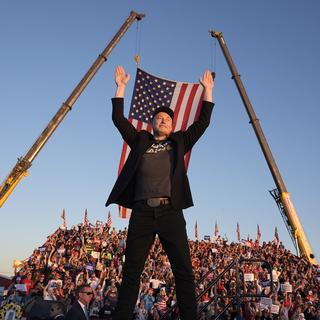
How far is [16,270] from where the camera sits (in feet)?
52.9

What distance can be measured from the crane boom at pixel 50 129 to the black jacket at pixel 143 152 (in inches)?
443

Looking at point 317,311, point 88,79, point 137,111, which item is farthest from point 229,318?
point 88,79

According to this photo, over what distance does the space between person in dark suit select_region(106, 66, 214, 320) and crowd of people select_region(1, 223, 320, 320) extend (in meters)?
4.16

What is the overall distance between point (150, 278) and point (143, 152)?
12136 millimetres

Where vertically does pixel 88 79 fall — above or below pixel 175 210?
above

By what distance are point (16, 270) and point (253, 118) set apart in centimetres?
1411

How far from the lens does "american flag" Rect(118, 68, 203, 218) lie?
427 inches

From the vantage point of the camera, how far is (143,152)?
3.52 meters

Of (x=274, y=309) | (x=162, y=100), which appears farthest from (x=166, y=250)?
(x=274, y=309)

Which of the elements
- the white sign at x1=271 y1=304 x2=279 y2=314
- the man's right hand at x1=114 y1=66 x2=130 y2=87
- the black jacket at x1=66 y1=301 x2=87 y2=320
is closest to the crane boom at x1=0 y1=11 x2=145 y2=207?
the white sign at x1=271 y1=304 x2=279 y2=314

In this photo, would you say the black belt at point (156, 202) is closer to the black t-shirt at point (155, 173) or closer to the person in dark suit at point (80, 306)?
the black t-shirt at point (155, 173)

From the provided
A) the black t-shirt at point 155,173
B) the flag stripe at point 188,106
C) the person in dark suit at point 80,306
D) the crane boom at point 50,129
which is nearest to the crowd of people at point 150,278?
the person in dark suit at point 80,306

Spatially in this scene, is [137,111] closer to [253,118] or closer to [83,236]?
[83,236]

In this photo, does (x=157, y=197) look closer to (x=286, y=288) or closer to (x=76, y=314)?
(x=76, y=314)
